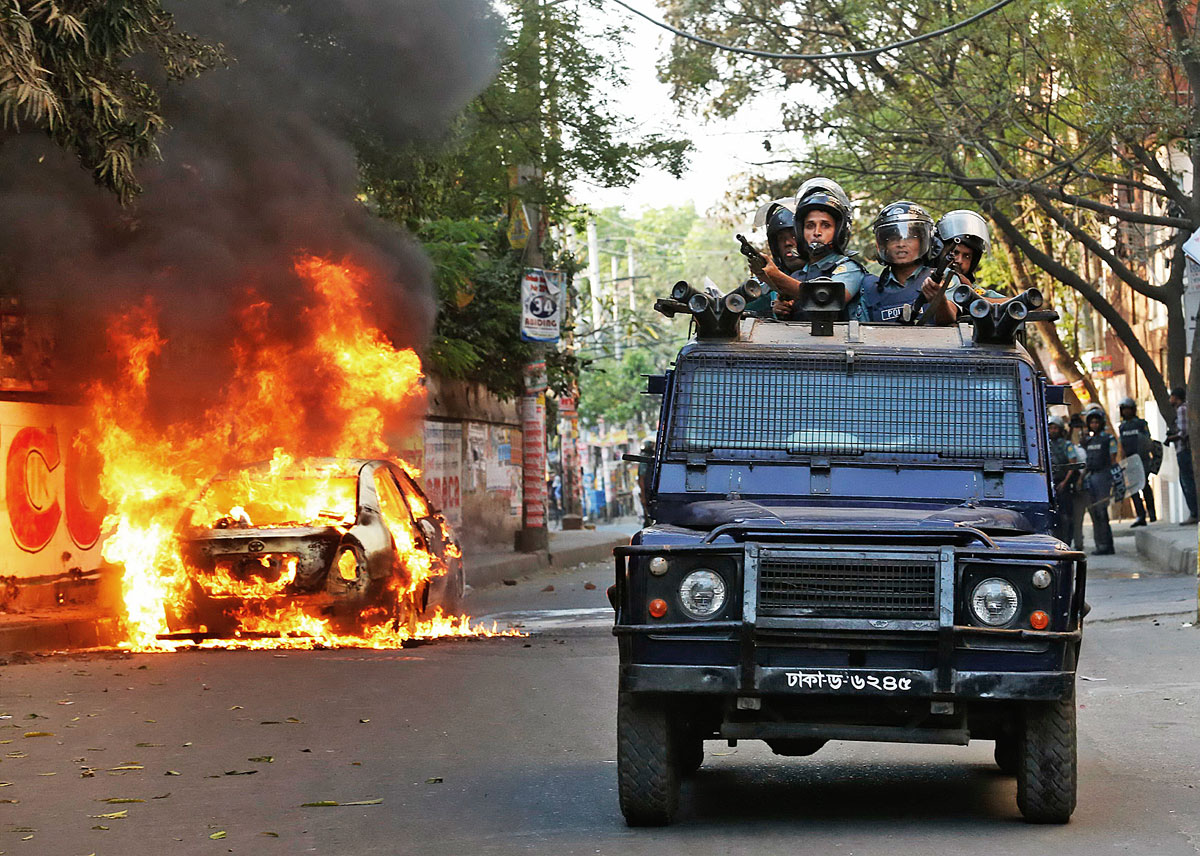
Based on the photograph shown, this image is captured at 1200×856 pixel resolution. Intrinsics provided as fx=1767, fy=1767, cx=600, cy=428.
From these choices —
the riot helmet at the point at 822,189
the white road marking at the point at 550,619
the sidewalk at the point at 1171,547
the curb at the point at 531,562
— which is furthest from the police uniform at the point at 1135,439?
the riot helmet at the point at 822,189

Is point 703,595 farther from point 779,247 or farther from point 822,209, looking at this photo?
point 779,247

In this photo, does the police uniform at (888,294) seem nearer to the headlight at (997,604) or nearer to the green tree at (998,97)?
the headlight at (997,604)

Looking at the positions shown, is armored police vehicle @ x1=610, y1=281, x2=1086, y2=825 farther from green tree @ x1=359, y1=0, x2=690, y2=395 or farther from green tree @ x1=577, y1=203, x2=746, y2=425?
green tree @ x1=577, y1=203, x2=746, y2=425

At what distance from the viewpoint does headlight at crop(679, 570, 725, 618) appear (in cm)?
622

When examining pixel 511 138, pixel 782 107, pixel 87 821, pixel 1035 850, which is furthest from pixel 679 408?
pixel 782 107

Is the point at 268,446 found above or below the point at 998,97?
below

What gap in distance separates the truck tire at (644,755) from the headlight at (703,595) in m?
0.41

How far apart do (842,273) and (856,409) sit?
167cm

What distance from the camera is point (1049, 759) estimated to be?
629cm

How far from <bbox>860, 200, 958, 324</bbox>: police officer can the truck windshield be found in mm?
1230

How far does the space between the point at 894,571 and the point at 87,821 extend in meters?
3.29

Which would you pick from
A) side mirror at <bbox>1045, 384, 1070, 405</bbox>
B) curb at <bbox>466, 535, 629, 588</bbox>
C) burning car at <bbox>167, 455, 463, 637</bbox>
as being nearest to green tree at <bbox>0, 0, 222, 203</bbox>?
burning car at <bbox>167, 455, 463, 637</bbox>

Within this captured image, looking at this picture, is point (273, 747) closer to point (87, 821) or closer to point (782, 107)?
point (87, 821)

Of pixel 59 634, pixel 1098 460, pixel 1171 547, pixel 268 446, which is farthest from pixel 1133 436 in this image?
pixel 59 634
